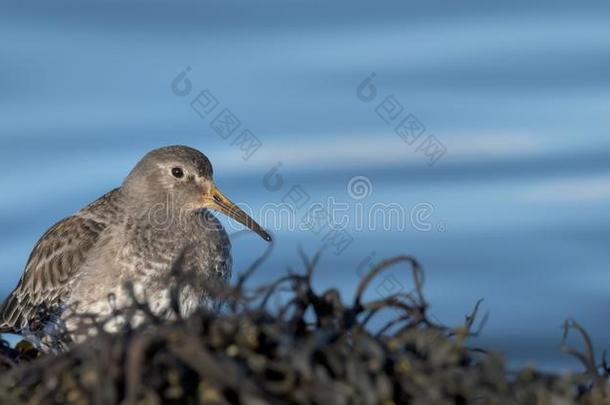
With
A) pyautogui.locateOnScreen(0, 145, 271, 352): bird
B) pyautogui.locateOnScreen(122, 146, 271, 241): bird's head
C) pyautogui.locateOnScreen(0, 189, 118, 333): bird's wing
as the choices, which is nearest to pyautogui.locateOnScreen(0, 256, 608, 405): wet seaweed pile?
pyautogui.locateOnScreen(0, 145, 271, 352): bird

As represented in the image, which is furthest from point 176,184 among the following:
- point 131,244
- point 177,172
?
point 131,244

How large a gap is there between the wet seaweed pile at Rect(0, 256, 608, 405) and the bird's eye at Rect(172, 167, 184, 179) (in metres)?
3.93

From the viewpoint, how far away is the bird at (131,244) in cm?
691

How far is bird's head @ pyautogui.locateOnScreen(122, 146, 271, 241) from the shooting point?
24.6 feet

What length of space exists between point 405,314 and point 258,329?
0.70 meters

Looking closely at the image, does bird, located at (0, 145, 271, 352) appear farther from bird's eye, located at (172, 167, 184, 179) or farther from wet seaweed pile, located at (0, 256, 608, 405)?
wet seaweed pile, located at (0, 256, 608, 405)

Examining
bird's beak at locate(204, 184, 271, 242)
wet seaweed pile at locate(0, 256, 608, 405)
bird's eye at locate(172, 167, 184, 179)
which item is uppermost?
bird's eye at locate(172, 167, 184, 179)

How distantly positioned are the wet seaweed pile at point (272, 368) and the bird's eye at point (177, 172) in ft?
12.9

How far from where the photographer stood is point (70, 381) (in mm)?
3307

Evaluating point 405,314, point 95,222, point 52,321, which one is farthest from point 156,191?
point 405,314

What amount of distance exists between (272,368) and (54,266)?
4.37 metres

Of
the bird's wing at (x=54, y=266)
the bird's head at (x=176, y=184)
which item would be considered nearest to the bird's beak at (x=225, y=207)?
the bird's head at (x=176, y=184)

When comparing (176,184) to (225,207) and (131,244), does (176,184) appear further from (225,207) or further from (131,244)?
(131,244)

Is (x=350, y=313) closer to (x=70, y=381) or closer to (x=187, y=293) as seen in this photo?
(x=70, y=381)
